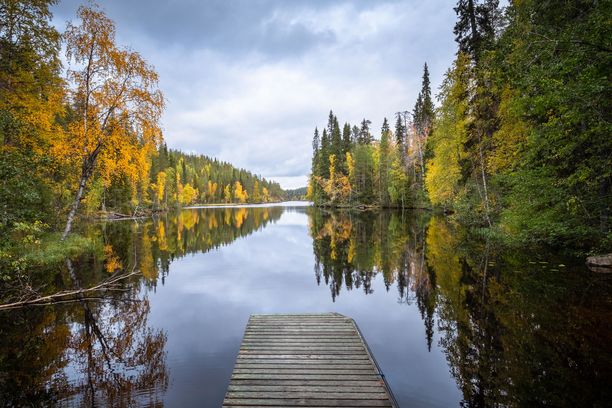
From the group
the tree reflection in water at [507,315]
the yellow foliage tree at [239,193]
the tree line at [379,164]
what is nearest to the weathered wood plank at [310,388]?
the tree reflection in water at [507,315]

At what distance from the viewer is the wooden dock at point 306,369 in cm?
515

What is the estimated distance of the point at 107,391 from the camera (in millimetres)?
5969

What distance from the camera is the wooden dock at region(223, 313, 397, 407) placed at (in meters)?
5.15

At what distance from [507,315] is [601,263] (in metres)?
6.71

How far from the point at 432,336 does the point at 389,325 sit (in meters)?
1.47

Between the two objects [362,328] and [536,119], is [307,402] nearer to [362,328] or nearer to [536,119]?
[362,328]

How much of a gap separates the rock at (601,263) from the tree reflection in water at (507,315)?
372mm

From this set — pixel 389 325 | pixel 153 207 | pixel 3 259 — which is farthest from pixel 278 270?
pixel 153 207

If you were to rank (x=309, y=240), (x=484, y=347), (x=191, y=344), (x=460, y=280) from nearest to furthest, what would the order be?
(x=484, y=347)
(x=191, y=344)
(x=460, y=280)
(x=309, y=240)

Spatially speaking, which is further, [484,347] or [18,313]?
[18,313]

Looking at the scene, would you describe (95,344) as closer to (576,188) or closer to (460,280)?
(460,280)

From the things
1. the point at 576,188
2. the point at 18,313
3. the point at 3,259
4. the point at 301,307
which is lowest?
the point at 301,307

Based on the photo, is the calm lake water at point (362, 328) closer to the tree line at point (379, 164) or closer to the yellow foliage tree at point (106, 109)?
the yellow foliage tree at point (106, 109)

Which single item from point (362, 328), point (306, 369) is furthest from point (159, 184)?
point (306, 369)
